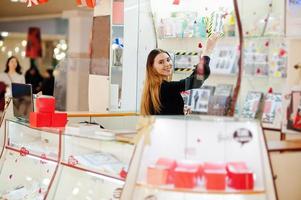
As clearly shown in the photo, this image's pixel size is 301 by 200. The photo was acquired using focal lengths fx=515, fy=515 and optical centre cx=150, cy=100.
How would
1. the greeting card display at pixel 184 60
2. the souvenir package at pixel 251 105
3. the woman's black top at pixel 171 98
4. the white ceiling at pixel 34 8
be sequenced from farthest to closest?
the white ceiling at pixel 34 8, the greeting card display at pixel 184 60, the woman's black top at pixel 171 98, the souvenir package at pixel 251 105

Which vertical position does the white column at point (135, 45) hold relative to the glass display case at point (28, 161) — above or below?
above

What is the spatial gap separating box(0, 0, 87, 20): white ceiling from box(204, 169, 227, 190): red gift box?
27.4ft

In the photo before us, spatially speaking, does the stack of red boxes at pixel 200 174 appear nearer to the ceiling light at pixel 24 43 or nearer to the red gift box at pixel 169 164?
the red gift box at pixel 169 164

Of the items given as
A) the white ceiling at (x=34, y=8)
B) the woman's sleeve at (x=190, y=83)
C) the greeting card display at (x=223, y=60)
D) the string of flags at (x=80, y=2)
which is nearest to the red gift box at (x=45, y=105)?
the woman's sleeve at (x=190, y=83)

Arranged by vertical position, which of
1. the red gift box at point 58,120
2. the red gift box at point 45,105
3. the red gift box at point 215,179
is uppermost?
the red gift box at point 45,105

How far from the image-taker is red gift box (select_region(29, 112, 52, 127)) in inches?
158

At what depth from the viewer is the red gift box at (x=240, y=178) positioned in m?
2.72

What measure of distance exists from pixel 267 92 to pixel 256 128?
2.13ft

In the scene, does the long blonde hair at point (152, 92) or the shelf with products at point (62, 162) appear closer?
the shelf with products at point (62, 162)

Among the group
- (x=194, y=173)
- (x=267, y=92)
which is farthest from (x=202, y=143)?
(x=267, y=92)

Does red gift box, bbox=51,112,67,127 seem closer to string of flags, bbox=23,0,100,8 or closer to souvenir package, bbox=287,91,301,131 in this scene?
souvenir package, bbox=287,91,301,131

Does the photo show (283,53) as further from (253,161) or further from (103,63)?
(103,63)

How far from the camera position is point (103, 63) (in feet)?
18.9

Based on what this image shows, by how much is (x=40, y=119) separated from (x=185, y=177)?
1.70 m
